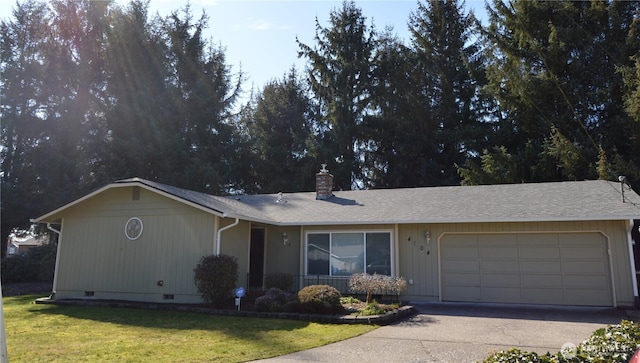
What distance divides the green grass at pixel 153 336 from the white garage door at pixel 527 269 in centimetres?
454

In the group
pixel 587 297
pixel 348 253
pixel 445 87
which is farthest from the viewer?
pixel 445 87

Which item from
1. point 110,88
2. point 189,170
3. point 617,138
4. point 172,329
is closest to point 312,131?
point 189,170

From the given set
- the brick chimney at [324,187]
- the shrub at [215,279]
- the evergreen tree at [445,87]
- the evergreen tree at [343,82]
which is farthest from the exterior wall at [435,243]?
the evergreen tree at [343,82]

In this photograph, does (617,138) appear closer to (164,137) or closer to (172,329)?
(172,329)

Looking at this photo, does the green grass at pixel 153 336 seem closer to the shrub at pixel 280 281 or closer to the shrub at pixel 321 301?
the shrub at pixel 321 301

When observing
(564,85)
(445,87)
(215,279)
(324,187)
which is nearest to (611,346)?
(215,279)

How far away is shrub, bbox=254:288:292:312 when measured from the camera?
31.8 ft

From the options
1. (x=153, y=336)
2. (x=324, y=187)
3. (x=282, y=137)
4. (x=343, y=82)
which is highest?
(x=343, y=82)

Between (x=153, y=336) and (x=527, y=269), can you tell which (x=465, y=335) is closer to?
(x=527, y=269)

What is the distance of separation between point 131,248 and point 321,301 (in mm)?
5934

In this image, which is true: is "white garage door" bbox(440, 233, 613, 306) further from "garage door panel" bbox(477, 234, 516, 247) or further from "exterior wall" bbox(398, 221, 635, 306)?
"exterior wall" bbox(398, 221, 635, 306)

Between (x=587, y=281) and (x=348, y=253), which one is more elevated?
(x=348, y=253)

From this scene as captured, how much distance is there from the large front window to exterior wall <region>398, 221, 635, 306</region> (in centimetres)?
52

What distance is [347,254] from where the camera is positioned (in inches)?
498
